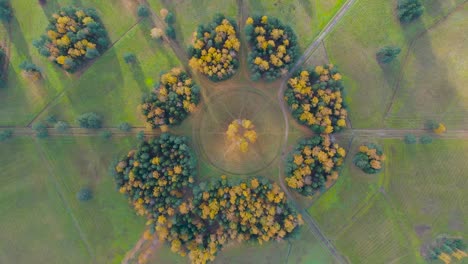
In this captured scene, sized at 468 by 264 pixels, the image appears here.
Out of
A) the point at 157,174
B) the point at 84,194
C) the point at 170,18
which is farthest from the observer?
the point at 170,18

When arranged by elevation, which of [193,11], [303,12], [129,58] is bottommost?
[129,58]

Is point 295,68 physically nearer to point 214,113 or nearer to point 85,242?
point 214,113

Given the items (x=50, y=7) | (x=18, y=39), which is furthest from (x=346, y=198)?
(x=18, y=39)

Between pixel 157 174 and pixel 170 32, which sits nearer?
pixel 157 174

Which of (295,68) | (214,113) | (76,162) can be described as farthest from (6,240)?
(295,68)

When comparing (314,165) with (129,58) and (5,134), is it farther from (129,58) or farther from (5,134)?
(5,134)

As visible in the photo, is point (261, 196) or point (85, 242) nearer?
point (261, 196)
